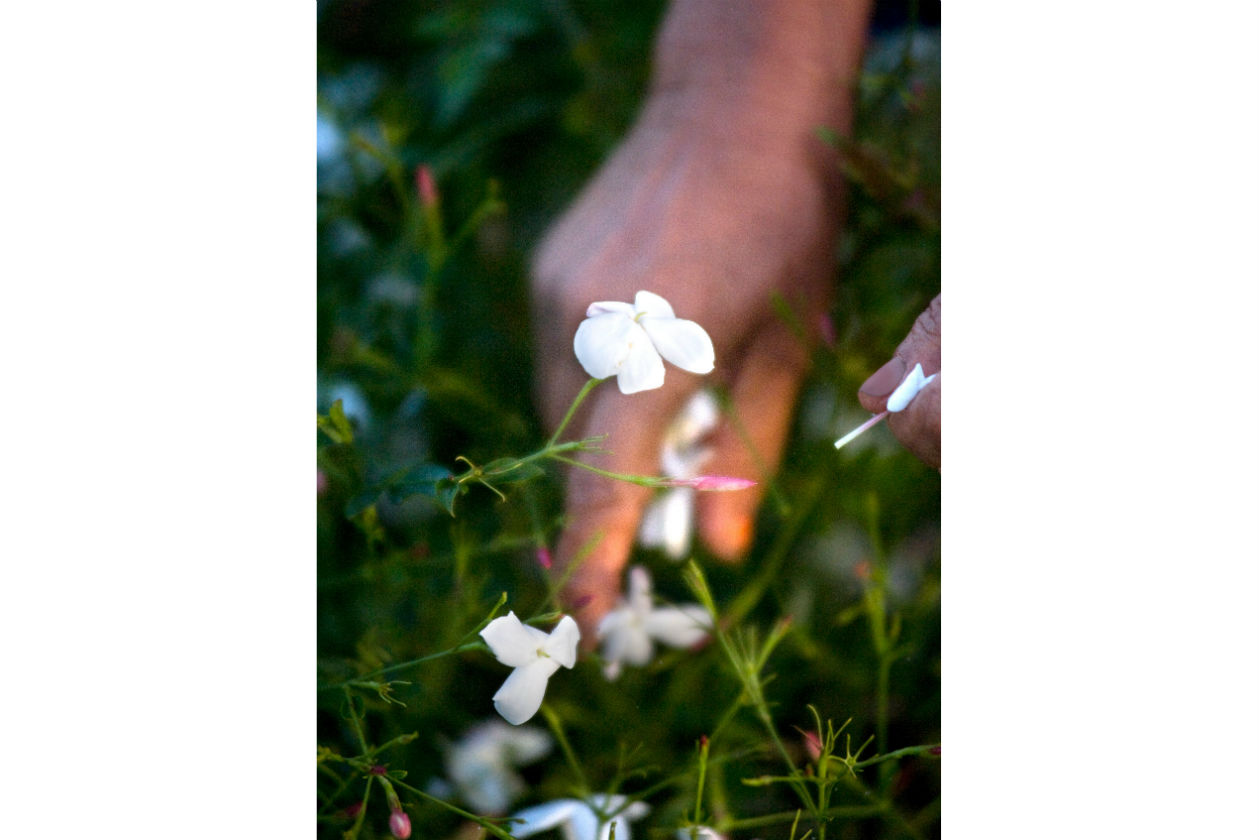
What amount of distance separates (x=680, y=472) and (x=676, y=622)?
91mm

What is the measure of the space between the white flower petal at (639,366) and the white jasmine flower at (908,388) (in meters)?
0.13

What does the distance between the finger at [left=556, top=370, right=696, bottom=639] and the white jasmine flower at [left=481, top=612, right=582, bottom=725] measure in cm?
2

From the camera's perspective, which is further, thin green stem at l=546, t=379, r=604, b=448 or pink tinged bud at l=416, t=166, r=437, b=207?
pink tinged bud at l=416, t=166, r=437, b=207

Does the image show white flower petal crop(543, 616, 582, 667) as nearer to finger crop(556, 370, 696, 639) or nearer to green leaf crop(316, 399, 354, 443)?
finger crop(556, 370, 696, 639)

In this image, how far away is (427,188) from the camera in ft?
1.66

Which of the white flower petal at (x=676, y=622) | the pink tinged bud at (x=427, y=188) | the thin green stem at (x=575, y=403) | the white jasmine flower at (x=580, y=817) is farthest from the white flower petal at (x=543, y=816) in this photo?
the pink tinged bud at (x=427, y=188)

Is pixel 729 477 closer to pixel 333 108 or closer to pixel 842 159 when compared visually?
pixel 842 159

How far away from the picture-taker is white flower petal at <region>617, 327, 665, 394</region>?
42 centimetres

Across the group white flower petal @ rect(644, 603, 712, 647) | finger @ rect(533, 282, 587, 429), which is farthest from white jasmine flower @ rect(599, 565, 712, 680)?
finger @ rect(533, 282, 587, 429)

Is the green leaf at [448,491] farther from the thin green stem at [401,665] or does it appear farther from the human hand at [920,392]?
the human hand at [920,392]

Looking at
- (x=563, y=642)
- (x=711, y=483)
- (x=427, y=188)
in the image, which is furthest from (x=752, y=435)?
(x=427, y=188)

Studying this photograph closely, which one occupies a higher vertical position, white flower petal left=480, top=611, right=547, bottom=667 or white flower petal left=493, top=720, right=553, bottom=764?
white flower petal left=480, top=611, right=547, bottom=667
